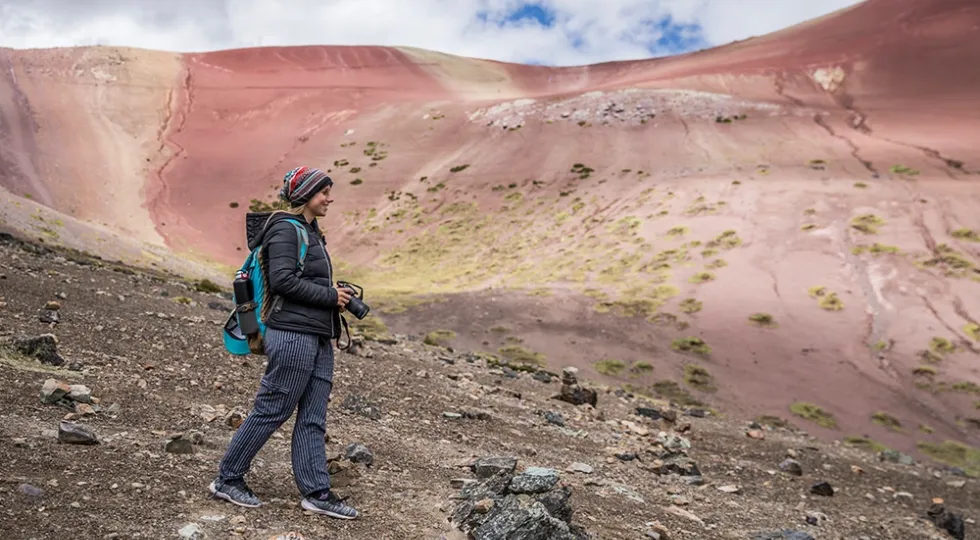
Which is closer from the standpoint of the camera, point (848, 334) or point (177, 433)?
point (177, 433)

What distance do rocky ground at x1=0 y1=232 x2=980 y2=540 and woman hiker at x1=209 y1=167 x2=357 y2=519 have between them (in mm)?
Result: 223

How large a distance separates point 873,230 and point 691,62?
5007cm

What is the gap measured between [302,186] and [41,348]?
4.95 metres

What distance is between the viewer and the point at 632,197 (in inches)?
1405

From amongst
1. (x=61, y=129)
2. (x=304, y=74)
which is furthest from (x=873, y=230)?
(x=304, y=74)

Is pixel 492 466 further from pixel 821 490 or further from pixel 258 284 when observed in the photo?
pixel 821 490

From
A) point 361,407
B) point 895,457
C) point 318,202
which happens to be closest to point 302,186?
point 318,202

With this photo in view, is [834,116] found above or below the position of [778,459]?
above

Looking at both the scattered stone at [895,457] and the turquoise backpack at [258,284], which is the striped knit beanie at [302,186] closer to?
the turquoise backpack at [258,284]

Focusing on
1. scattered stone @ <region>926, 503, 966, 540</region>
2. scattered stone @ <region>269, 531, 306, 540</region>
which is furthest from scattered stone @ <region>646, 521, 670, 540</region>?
scattered stone @ <region>926, 503, 966, 540</region>

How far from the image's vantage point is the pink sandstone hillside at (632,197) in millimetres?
21875

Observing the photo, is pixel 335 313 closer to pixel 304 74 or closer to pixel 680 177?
pixel 680 177

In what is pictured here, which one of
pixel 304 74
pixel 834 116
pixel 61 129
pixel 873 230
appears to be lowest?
pixel 873 230

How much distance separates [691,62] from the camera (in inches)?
2891
